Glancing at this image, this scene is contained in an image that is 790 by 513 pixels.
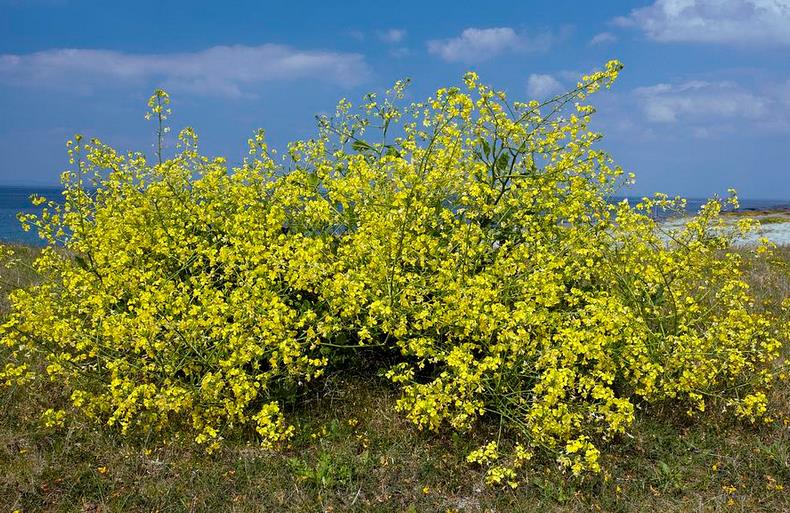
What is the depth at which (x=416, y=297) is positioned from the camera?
6074 mm

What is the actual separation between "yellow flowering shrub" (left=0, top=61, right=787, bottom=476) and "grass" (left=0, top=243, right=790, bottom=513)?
0.22 metres

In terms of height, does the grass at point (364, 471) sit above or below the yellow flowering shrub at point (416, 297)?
below

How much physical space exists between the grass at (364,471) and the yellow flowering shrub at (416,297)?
0.22 meters

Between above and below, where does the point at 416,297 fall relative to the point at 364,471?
above

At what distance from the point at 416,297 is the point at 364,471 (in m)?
1.63

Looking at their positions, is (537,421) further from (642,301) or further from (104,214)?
(104,214)

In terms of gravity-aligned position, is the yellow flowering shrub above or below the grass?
above

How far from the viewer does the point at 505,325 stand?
5680 mm

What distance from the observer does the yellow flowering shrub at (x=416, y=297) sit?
5.55m

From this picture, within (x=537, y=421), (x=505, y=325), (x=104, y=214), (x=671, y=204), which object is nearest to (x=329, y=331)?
(x=505, y=325)

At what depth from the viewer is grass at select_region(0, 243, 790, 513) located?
5.09 m

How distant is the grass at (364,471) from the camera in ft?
16.7

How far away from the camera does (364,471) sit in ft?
17.7

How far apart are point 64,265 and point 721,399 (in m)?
7.01
